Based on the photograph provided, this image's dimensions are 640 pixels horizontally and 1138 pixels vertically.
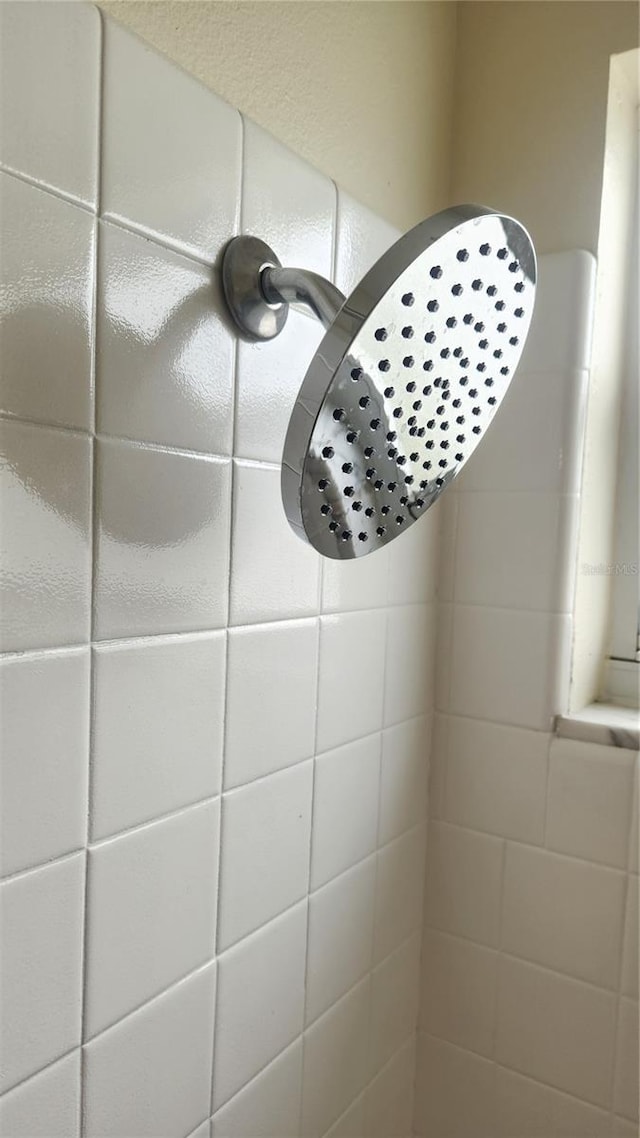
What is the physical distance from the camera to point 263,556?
2.34 ft

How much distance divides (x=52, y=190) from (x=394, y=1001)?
969 millimetres

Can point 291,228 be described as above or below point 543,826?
above

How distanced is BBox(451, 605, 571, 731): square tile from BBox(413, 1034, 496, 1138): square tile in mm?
449

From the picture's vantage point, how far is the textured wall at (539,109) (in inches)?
36.4

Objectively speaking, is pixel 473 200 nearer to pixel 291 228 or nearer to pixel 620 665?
pixel 291 228

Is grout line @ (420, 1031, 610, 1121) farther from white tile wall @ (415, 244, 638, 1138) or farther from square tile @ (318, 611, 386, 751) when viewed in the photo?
square tile @ (318, 611, 386, 751)

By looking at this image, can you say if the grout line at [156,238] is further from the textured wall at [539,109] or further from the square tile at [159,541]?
the textured wall at [539,109]

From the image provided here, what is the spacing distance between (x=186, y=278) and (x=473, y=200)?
56 cm

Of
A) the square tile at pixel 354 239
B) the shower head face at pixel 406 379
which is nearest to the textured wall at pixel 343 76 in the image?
the square tile at pixel 354 239

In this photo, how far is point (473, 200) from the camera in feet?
3.32

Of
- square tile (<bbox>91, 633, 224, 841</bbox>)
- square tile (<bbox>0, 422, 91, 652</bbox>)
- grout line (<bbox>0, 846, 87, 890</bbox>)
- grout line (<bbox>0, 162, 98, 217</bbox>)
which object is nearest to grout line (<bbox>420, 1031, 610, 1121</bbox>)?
square tile (<bbox>91, 633, 224, 841</bbox>)

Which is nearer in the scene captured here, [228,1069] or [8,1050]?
[8,1050]

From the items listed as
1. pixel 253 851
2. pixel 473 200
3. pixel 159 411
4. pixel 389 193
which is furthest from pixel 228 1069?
pixel 473 200

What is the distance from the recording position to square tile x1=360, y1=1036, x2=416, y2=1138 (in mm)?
975
